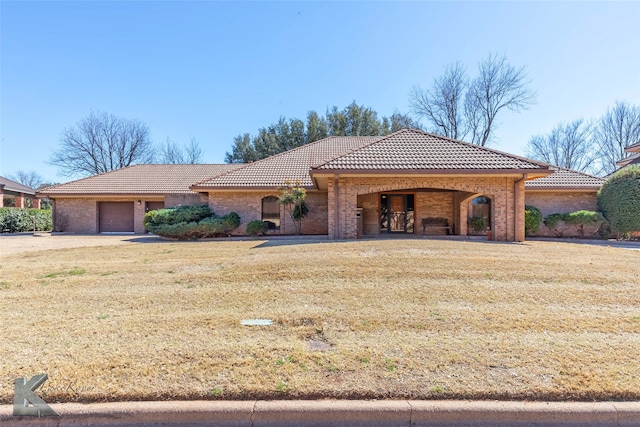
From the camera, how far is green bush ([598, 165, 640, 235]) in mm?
14344

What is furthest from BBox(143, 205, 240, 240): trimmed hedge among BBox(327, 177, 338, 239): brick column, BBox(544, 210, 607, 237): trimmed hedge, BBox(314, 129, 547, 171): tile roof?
BBox(544, 210, 607, 237): trimmed hedge

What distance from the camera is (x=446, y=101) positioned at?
32531 millimetres

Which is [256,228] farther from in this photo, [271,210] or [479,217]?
[479,217]

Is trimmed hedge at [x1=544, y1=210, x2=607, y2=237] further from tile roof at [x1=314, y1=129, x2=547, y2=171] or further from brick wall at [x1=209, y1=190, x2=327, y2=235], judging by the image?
brick wall at [x1=209, y1=190, x2=327, y2=235]

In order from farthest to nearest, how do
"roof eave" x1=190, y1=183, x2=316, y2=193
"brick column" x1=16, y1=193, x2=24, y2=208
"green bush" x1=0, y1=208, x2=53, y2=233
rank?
1. "brick column" x1=16, y1=193, x2=24, y2=208
2. "green bush" x1=0, y1=208, x2=53, y2=233
3. "roof eave" x1=190, y1=183, x2=316, y2=193

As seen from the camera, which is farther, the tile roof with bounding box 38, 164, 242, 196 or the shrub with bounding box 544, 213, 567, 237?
the tile roof with bounding box 38, 164, 242, 196

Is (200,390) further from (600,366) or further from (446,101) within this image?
(446,101)

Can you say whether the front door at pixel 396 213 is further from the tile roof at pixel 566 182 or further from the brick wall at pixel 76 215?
the brick wall at pixel 76 215

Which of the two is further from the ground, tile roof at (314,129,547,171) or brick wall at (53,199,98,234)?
tile roof at (314,129,547,171)

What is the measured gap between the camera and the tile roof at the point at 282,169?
53.1 ft

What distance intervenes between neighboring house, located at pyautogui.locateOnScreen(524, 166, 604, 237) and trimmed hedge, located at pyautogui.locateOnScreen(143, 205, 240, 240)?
15.7 metres

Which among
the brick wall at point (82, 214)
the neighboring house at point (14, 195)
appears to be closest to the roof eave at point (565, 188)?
the brick wall at point (82, 214)

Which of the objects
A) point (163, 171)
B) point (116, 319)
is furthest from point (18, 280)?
point (163, 171)

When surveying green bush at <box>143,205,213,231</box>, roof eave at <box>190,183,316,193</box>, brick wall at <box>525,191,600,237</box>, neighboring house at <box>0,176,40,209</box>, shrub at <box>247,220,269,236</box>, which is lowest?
shrub at <box>247,220,269,236</box>
